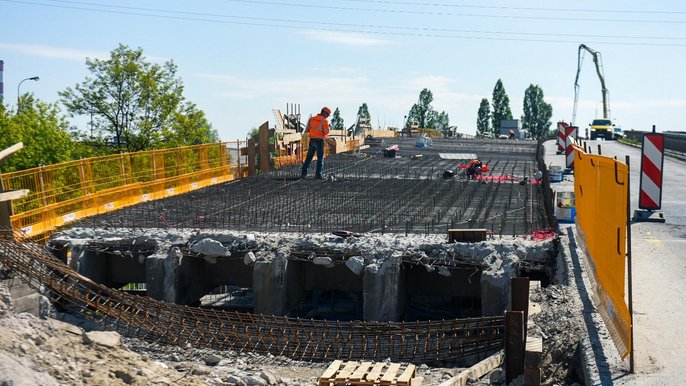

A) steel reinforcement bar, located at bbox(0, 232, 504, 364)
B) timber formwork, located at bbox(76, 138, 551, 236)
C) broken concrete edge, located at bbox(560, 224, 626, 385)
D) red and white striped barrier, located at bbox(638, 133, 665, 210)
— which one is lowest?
steel reinforcement bar, located at bbox(0, 232, 504, 364)

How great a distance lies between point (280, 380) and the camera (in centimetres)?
1117

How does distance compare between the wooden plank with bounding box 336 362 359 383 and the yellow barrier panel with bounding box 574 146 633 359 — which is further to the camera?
the wooden plank with bounding box 336 362 359 383

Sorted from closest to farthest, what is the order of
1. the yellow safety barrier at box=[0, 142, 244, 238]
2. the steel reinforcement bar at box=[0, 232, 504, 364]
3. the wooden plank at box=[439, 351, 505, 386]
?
the wooden plank at box=[439, 351, 505, 386], the steel reinforcement bar at box=[0, 232, 504, 364], the yellow safety barrier at box=[0, 142, 244, 238]

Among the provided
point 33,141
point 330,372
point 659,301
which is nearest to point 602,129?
point 33,141

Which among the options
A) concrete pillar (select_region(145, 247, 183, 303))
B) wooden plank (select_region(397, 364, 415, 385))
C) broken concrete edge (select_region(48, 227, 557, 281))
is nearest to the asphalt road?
broken concrete edge (select_region(48, 227, 557, 281))

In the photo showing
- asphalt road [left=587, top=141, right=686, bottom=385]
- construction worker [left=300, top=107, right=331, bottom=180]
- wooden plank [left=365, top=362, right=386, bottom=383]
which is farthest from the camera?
construction worker [left=300, top=107, right=331, bottom=180]

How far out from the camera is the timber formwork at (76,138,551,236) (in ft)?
53.4

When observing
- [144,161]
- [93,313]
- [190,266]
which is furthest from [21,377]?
[144,161]

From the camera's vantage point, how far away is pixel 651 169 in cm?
1549

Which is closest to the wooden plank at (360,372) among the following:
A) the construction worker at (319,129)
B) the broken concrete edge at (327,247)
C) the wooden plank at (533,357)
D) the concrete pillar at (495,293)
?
the wooden plank at (533,357)

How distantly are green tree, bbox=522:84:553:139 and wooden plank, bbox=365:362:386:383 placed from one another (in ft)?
435

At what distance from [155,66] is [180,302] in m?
36.2

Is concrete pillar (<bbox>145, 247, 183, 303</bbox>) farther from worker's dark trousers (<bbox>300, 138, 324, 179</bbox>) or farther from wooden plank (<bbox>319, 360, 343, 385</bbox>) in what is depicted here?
worker's dark trousers (<bbox>300, 138, 324, 179</bbox>)

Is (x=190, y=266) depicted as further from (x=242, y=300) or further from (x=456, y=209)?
(x=456, y=209)
